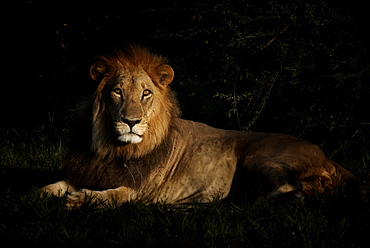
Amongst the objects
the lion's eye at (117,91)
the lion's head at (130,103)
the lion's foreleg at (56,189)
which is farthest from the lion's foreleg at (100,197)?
the lion's eye at (117,91)

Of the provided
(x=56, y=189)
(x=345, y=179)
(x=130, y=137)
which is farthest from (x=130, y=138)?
(x=345, y=179)

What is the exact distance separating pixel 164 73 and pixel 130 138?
2.54 ft

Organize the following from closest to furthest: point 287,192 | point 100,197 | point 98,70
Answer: point 287,192
point 100,197
point 98,70

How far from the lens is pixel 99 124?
418 cm

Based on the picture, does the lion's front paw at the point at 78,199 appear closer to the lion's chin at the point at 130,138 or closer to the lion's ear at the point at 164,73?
the lion's chin at the point at 130,138

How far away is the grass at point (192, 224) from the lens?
2.92 meters

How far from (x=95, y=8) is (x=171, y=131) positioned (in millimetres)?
3153

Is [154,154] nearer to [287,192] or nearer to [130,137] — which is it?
[130,137]

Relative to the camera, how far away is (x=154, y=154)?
434 centimetres

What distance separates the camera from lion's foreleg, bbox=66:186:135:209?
12.0 feet

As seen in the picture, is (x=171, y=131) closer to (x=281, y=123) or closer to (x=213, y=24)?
(x=281, y=123)

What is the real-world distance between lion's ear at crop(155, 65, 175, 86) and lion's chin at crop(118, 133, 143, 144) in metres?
0.69

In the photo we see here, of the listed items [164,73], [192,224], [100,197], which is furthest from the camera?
[164,73]

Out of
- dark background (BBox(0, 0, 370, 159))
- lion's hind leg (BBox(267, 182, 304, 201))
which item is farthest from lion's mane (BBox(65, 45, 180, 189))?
lion's hind leg (BBox(267, 182, 304, 201))
